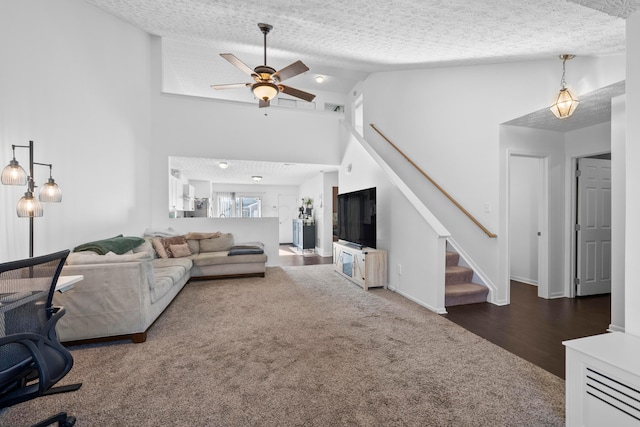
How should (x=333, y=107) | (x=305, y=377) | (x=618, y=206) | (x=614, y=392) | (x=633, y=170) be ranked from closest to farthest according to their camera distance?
1. (x=614, y=392)
2. (x=633, y=170)
3. (x=305, y=377)
4. (x=618, y=206)
5. (x=333, y=107)

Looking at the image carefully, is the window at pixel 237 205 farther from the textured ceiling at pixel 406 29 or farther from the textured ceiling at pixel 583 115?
the textured ceiling at pixel 583 115

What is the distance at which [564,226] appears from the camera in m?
4.16

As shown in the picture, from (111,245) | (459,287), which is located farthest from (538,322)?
(111,245)

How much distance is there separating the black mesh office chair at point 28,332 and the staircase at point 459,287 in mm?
3671

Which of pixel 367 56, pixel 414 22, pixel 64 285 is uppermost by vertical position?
pixel 367 56

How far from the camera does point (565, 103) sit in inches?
123

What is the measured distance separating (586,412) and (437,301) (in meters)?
2.02

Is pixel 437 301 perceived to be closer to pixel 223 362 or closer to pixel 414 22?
pixel 223 362

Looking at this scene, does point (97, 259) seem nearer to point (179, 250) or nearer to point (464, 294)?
point (179, 250)

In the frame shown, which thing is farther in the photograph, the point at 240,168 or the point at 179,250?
the point at 240,168

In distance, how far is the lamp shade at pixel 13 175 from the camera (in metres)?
2.25

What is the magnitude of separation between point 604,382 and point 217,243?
5352mm

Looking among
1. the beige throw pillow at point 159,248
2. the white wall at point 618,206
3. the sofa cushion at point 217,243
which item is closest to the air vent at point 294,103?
the sofa cushion at point 217,243

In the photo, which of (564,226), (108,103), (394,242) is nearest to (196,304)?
(394,242)
